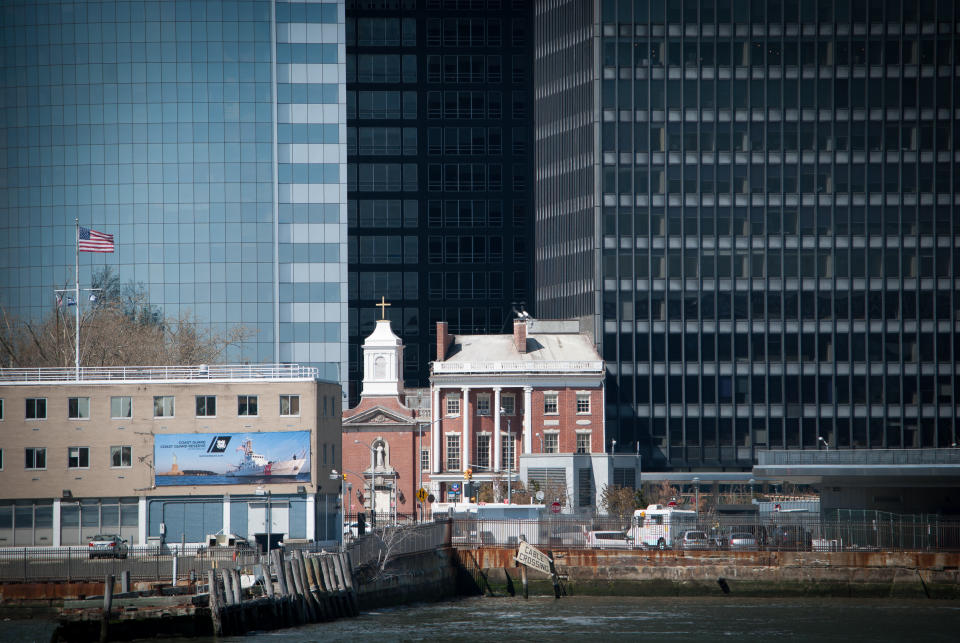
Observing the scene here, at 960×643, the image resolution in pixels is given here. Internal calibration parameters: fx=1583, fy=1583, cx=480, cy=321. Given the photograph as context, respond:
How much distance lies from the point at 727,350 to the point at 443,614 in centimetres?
8346

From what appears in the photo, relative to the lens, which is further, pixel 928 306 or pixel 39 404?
pixel 928 306

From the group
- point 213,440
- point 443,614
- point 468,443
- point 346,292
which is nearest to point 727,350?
point 468,443

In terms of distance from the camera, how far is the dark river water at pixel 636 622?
228 feet

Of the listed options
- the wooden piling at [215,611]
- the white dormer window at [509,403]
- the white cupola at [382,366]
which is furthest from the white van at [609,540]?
the white cupola at [382,366]

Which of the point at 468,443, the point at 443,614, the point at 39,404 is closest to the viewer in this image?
the point at 443,614

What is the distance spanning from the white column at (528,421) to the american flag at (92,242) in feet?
179

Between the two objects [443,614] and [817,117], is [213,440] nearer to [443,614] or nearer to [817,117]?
[443,614]

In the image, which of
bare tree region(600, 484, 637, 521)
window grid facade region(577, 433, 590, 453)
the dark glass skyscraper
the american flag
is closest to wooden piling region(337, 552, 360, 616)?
the american flag

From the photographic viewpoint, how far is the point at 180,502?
97188 mm

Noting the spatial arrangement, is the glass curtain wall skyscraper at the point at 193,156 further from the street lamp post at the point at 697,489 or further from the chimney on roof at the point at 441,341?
the street lamp post at the point at 697,489

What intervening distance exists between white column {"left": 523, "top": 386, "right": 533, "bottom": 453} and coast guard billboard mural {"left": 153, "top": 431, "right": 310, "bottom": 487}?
2073 inches

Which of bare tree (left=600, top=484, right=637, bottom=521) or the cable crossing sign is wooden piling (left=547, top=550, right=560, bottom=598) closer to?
the cable crossing sign

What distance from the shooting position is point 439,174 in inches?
7456

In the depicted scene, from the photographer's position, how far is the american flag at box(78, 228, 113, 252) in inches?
3954
